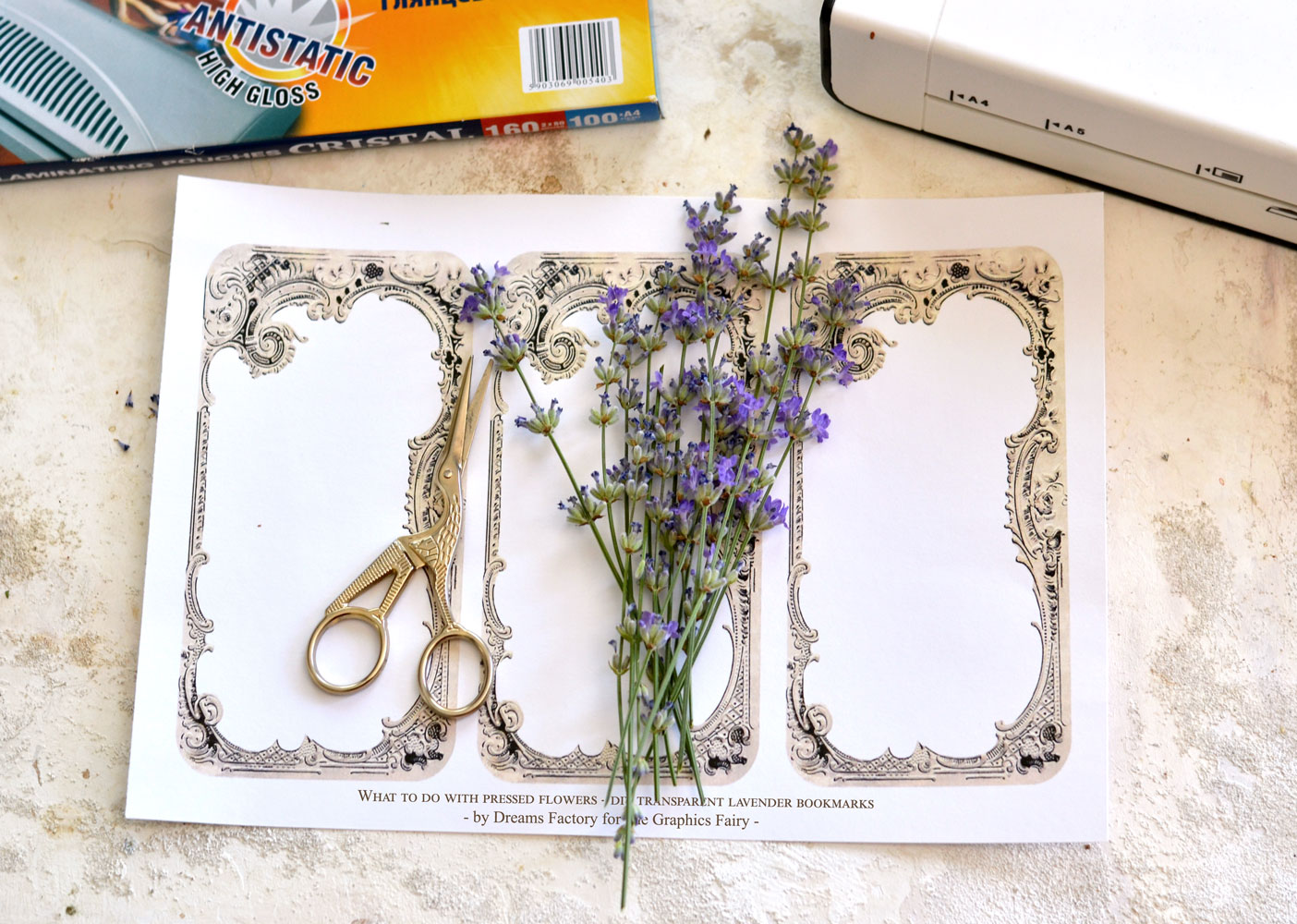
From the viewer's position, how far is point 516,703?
71 centimetres

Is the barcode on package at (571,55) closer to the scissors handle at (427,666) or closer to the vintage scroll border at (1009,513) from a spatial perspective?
the vintage scroll border at (1009,513)

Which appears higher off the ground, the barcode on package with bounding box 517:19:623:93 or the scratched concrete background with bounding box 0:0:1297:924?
the barcode on package with bounding box 517:19:623:93

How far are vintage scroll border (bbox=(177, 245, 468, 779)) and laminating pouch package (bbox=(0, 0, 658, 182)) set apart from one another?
0.10 meters

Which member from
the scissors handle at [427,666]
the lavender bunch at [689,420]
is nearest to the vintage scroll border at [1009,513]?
the lavender bunch at [689,420]

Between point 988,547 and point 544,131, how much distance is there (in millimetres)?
478

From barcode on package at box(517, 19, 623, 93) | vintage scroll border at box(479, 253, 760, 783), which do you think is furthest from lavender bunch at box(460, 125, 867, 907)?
barcode on package at box(517, 19, 623, 93)

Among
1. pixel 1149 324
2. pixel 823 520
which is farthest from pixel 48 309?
pixel 1149 324

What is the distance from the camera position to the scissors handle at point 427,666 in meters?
0.70

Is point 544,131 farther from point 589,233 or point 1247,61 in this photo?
point 1247,61

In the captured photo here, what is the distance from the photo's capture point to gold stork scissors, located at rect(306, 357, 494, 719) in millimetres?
701

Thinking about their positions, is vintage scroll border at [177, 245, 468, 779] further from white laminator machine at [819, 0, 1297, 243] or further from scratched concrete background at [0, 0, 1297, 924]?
white laminator machine at [819, 0, 1297, 243]

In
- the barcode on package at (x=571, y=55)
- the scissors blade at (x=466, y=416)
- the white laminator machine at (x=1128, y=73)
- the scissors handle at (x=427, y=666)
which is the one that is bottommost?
the scissors handle at (x=427, y=666)

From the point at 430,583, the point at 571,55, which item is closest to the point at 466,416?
the point at 430,583

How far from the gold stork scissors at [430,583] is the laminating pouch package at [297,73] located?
0.26 metres
